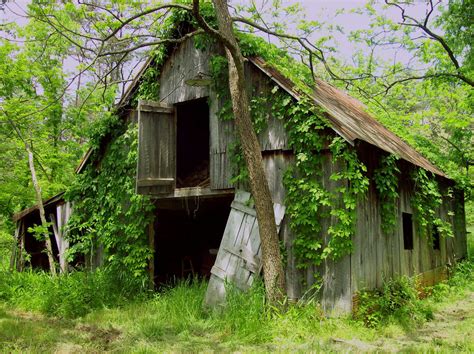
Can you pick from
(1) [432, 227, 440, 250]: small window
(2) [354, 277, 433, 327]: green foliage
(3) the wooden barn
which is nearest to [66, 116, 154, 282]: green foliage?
(3) the wooden barn

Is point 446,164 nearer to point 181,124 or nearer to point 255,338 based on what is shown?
point 181,124

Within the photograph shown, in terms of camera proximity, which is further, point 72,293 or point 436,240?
point 436,240

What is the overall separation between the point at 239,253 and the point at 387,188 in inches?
126

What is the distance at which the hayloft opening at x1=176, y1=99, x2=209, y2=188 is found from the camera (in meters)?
12.2

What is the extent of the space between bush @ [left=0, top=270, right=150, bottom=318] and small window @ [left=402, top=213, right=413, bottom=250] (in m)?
6.33

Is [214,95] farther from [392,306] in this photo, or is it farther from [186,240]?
[186,240]

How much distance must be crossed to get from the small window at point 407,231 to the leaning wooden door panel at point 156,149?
5.64 m

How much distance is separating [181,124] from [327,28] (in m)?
4.80

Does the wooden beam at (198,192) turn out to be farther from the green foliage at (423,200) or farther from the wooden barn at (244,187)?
the green foliage at (423,200)

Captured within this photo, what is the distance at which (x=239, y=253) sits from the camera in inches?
332

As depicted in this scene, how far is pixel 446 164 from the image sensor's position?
13.4m

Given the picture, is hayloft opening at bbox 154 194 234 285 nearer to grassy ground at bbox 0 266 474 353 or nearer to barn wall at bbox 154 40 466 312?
barn wall at bbox 154 40 466 312

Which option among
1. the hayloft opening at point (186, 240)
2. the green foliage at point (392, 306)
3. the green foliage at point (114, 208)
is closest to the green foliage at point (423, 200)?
the green foliage at point (392, 306)

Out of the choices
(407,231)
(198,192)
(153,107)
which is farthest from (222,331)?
(407,231)
